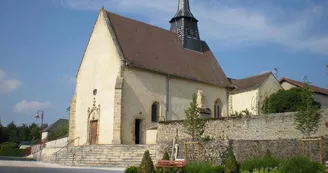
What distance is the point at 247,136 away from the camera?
21.4m

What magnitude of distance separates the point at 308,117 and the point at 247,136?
4.10m

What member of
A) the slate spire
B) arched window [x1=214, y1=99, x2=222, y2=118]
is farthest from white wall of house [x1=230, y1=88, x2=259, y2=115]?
the slate spire

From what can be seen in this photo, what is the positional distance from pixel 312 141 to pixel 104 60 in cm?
1792

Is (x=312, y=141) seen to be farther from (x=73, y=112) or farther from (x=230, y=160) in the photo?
(x=73, y=112)

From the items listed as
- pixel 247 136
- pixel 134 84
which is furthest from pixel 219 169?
pixel 134 84

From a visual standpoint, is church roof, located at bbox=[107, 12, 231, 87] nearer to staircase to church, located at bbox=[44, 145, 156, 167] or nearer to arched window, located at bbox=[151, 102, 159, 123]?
arched window, located at bbox=[151, 102, 159, 123]

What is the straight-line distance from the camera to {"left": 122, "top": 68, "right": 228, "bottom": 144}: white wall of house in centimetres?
2734

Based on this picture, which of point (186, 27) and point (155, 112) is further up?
point (186, 27)

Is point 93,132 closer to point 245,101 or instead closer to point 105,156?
point 105,156

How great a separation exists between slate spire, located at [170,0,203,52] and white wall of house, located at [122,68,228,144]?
5489mm

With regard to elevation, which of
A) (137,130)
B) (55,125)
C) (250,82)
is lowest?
(137,130)

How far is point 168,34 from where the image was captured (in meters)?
35.0

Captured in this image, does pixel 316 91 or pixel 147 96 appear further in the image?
pixel 316 91

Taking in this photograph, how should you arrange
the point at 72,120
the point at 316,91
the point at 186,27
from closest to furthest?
the point at 72,120
the point at 316,91
the point at 186,27
